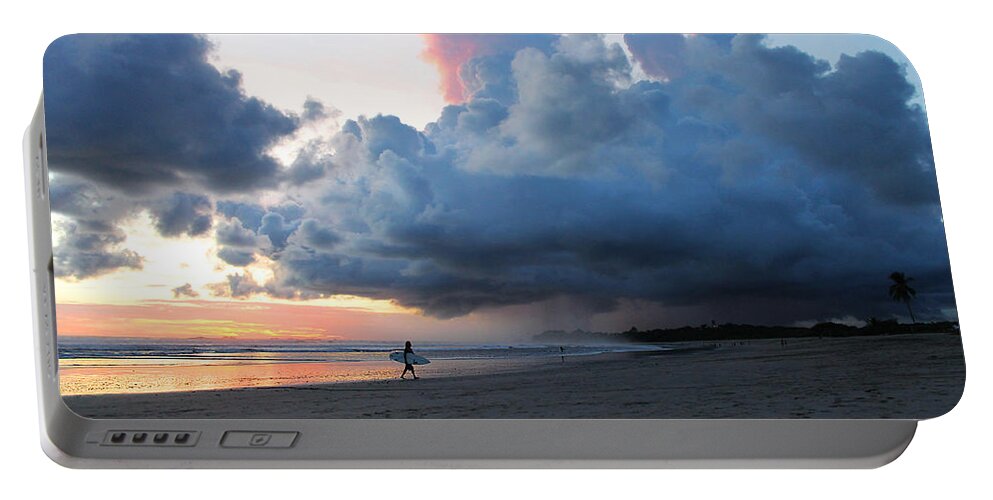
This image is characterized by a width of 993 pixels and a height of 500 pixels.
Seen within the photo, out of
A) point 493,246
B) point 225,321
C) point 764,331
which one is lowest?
point 764,331

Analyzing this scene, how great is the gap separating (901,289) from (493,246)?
1357 millimetres

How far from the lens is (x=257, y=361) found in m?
3.10

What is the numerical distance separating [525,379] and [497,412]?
15 cm

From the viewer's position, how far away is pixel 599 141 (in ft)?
10.1

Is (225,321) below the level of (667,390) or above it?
above

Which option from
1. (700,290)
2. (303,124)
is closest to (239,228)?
(303,124)

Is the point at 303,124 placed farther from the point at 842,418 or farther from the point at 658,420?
the point at 842,418

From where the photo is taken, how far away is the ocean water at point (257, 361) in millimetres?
3070

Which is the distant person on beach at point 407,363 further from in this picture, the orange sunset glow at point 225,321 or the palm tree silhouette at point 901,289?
the palm tree silhouette at point 901,289

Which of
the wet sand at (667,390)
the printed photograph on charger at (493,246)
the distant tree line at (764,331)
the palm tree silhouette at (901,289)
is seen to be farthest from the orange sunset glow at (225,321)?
the palm tree silhouette at (901,289)

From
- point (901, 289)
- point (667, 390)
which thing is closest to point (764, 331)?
point (667, 390)

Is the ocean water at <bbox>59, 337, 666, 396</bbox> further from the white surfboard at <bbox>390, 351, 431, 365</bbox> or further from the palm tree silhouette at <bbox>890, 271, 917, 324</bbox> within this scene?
the palm tree silhouette at <bbox>890, 271, 917, 324</bbox>

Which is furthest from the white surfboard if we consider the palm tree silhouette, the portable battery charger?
the palm tree silhouette

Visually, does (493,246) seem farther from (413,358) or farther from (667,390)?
(667,390)
